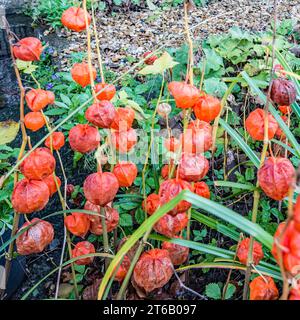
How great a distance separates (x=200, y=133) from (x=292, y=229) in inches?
19.4

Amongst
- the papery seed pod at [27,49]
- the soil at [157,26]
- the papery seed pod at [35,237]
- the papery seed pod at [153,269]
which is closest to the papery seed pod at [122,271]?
the papery seed pod at [153,269]

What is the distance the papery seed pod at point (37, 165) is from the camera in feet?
3.31

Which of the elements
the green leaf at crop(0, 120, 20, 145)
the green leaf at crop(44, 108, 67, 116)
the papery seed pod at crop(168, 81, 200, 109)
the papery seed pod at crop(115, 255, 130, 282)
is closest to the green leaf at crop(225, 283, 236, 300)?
the papery seed pod at crop(115, 255, 130, 282)

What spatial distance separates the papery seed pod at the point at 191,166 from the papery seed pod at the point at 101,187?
166mm

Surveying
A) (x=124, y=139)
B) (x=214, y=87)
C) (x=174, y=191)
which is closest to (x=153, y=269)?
(x=174, y=191)

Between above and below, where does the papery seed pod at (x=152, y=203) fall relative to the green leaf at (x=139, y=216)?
above

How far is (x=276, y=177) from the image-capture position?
867 mm

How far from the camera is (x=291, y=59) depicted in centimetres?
204

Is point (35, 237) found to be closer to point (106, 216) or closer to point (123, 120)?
point (106, 216)

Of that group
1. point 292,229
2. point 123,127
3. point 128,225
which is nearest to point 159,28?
point 128,225

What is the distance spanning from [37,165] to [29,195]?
0.07 metres

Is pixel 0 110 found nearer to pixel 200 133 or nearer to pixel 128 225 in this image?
pixel 128 225

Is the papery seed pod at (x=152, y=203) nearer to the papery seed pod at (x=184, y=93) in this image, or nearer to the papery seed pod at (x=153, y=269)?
the papery seed pod at (x=153, y=269)

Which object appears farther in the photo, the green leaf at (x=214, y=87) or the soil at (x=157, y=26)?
the soil at (x=157, y=26)
